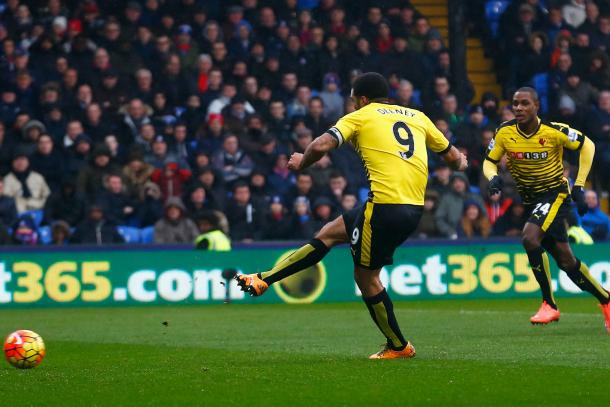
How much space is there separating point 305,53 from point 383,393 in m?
15.0

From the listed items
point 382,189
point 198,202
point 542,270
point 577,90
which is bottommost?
point 542,270

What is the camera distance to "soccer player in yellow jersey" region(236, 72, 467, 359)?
369 inches

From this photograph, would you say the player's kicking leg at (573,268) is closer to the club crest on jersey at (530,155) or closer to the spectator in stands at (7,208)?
the club crest on jersey at (530,155)

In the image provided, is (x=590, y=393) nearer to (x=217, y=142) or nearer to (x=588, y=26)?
(x=217, y=142)

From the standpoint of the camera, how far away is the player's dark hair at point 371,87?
9.48 m

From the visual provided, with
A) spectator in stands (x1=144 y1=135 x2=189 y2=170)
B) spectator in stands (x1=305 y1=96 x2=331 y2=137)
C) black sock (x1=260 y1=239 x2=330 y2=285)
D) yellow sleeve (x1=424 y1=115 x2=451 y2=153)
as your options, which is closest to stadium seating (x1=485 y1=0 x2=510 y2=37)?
spectator in stands (x1=305 y1=96 x2=331 y2=137)

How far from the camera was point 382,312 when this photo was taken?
Answer: 9461 millimetres

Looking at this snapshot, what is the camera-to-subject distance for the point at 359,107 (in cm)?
957

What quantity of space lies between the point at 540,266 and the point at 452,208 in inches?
288

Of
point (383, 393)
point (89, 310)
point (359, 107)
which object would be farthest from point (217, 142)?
point (383, 393)

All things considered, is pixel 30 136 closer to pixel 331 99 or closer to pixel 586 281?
pixel 331 99

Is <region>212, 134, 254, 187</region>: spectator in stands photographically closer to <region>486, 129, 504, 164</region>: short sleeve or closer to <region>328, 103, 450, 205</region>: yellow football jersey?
<region>486, 129, 504, 164</region>: short sleeve

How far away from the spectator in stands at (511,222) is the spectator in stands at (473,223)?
0.52ft

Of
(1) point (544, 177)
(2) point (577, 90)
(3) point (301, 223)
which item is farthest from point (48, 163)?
(2) point (577, 90)
